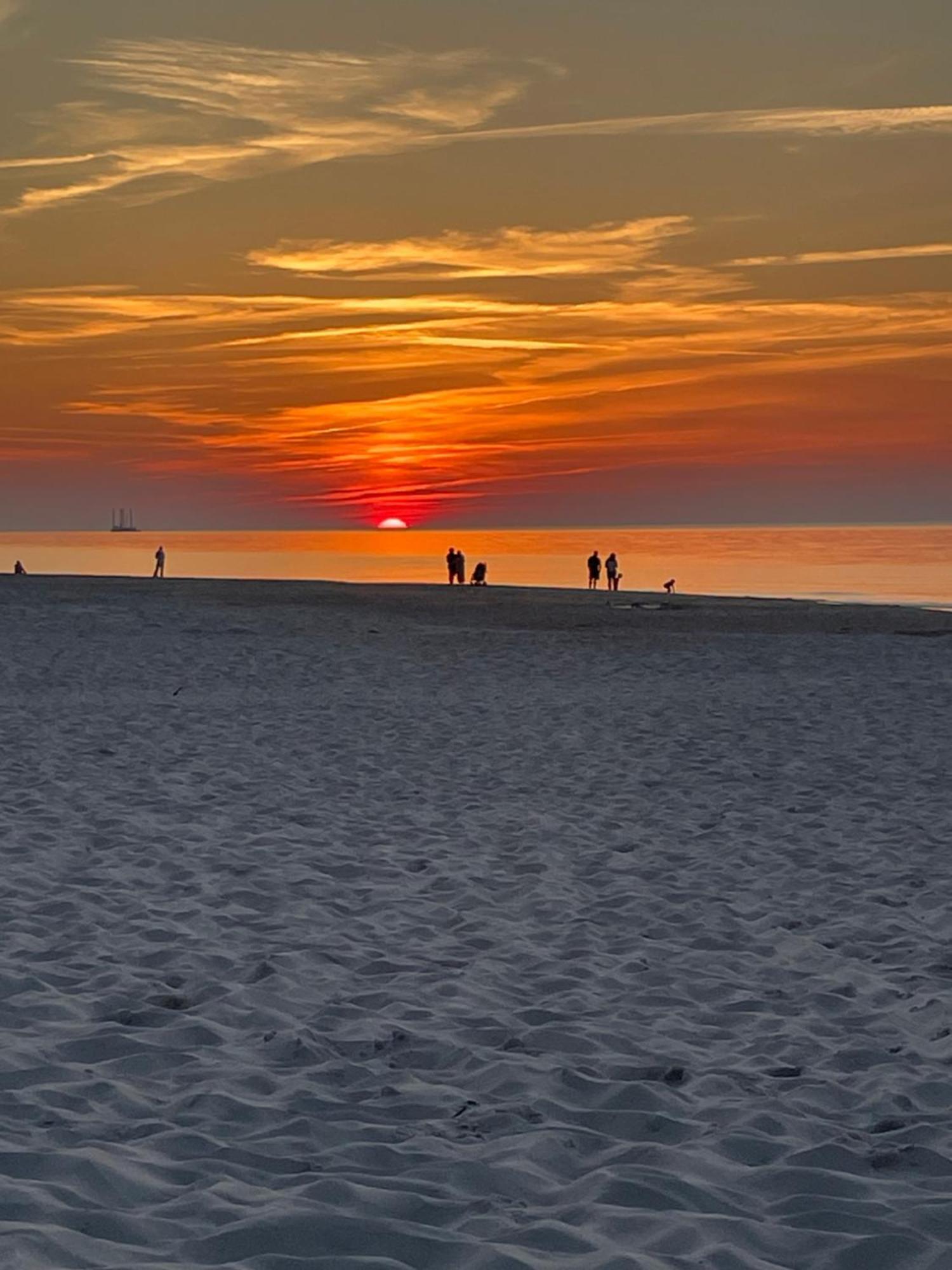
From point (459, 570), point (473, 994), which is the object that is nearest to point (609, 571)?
point (459, 570)

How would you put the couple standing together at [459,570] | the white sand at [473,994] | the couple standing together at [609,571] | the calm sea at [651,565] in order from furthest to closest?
the calm sea at [651,565] → the couple standing together at [609,571] → the couple standing together at [459,570] → the white sand at [473,994]

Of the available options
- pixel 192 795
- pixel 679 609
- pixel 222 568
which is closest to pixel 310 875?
pixel 192 795

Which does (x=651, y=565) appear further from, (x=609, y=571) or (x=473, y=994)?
(x=473, y=994)

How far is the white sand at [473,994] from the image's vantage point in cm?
468

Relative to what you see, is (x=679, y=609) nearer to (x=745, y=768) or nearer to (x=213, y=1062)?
(x=745, y=768)

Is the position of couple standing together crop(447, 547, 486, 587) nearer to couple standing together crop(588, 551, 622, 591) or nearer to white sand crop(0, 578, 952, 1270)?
couple standing together crop(588, 551, 622, 591)

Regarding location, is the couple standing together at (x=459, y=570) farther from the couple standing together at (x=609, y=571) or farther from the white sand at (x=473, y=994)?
the white sand at (x=473, y=994)

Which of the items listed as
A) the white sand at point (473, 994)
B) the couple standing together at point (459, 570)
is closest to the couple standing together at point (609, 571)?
the couple standing together at point (459, 570)

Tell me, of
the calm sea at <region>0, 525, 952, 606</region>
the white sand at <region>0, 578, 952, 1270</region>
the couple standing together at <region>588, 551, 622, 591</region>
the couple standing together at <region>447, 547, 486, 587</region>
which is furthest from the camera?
the calm sea at <region>0, 525, 952, 606</region>

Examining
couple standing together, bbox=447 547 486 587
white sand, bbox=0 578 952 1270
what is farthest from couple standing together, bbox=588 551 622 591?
white sand, bbox=0 578 952 1270

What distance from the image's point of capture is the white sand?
15.4 ft

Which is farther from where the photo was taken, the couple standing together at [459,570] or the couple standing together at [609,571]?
the couple standing together at [609,571]

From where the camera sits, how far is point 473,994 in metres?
7.20

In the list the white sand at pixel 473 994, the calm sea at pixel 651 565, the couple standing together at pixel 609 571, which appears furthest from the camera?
the calm sea at pixel 651 565
